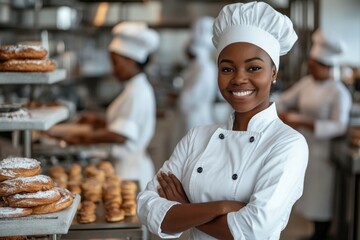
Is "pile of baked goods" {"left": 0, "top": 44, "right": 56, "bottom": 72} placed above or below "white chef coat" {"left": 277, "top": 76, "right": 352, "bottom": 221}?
above

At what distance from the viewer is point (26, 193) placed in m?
1.71

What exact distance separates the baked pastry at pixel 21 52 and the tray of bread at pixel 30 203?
0.45 metres

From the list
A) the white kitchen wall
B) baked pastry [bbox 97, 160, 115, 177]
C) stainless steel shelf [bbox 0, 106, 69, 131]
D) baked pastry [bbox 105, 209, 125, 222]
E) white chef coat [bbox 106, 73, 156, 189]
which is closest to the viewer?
stainless steel shelf [bbox 0, 106, 69, 131]

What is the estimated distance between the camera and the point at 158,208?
1.81 meters

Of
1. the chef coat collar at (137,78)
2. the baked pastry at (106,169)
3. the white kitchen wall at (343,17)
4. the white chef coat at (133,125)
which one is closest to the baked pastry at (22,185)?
the baked pastry at (106,169)

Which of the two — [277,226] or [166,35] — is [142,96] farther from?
[166,35]

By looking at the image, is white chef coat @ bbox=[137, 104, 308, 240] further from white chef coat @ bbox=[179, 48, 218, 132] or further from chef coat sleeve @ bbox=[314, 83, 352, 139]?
white chef coat @ bbox=[179, 48, 218, 132]

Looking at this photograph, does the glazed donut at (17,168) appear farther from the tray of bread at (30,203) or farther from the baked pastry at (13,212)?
the baked pastry at (13,212)

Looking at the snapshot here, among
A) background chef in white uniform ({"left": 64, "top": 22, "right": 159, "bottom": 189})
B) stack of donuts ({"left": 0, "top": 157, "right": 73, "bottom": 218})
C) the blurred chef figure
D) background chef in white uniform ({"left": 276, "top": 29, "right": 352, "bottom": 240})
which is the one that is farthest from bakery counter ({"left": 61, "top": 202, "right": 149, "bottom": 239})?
the blurred chef figure

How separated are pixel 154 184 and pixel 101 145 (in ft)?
6.24

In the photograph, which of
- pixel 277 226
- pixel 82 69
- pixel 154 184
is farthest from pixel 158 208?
pixel 82 69

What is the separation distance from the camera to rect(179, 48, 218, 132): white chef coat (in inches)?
255

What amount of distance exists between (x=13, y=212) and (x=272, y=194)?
26.3 inches

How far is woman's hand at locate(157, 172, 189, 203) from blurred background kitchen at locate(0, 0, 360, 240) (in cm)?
77
